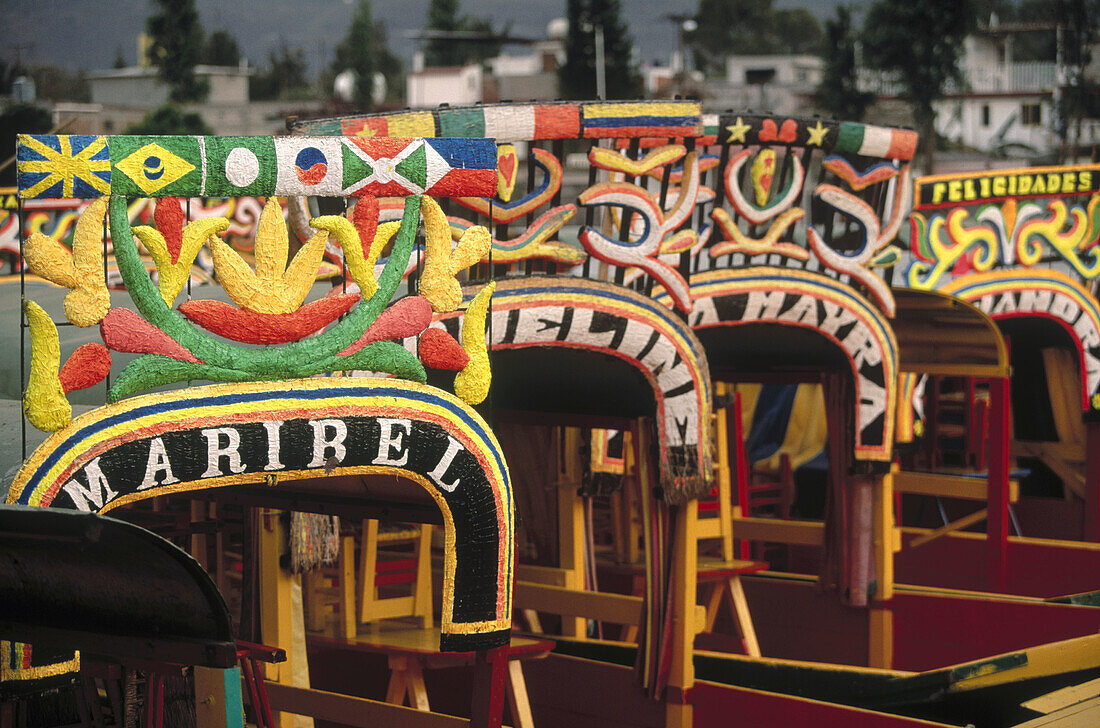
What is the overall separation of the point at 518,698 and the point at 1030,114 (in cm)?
→ 4791

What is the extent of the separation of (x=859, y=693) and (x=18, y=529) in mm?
5898

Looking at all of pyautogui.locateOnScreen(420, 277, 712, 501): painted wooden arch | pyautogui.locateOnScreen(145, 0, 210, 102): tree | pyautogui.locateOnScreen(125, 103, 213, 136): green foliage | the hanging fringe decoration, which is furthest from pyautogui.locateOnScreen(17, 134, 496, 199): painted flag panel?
pyautogui.locateOnScreen(145, 0, 210, 102): tree

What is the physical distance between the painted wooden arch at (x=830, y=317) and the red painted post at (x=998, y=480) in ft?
4.82

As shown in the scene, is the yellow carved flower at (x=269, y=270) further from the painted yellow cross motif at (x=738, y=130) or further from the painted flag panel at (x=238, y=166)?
the painted yellow cross motif at (x=738, y=130)

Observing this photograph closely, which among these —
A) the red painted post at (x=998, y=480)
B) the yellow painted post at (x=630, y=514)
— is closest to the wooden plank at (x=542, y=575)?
the yellow painted post at (x=630, y=514)

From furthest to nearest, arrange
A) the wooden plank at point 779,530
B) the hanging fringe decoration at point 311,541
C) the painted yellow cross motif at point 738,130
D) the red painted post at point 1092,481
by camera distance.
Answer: the red painted post at point 1092,481
the wooden plank at point 779,530
the painted yellow cross motif at point 738,130
the hanging fringe decoration at point 311,541

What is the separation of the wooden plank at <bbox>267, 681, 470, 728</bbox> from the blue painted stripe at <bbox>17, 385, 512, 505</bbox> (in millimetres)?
2282

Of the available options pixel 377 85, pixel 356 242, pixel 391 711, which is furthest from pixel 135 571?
pixel 377 85

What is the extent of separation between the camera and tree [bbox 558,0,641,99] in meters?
53.1

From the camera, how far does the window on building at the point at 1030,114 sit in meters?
51.2

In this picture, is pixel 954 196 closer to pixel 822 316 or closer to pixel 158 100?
pixel 822 316

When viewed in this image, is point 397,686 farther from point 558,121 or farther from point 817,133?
point 817,133

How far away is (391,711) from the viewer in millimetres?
7527

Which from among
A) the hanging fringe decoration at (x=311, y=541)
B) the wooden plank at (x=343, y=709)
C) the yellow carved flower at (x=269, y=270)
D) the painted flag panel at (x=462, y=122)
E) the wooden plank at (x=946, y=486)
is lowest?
the wooden plank at (x=343, y=709)
